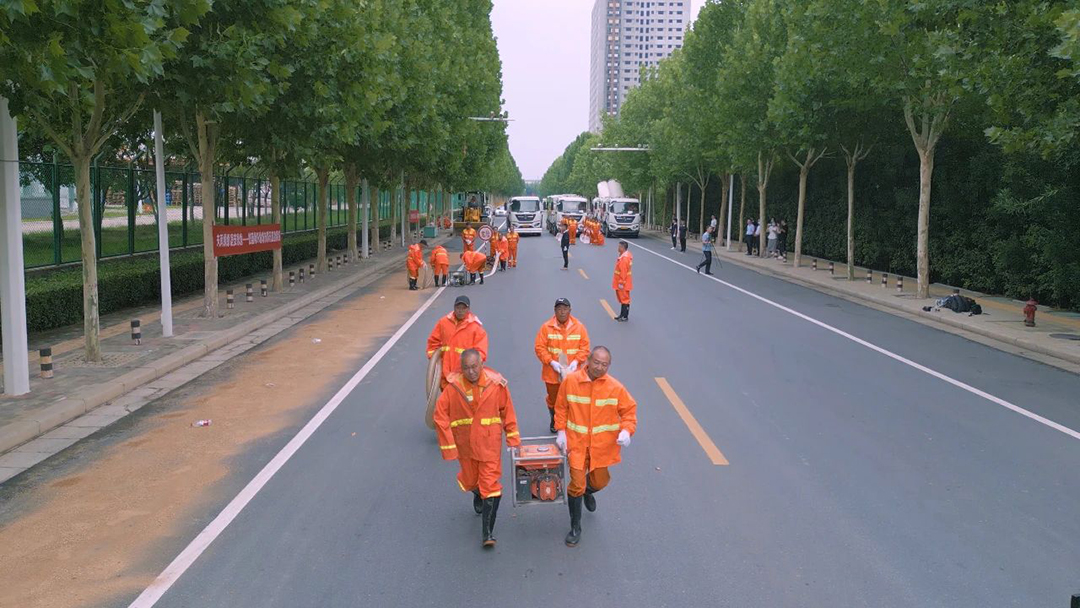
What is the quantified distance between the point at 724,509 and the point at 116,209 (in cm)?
1930

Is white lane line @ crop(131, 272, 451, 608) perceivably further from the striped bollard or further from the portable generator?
the striped bollard

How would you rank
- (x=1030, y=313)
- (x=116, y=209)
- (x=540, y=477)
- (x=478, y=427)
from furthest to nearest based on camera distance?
(x=116, y=209)
(x=1030, y=313)
(x=540, y=477)
(x=478, y=427)

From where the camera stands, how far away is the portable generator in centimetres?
609

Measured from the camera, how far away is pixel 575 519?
242 inches

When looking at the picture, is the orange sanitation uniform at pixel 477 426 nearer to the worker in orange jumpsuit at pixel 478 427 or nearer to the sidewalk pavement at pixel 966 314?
the worker in orange jumpsuit at pixel 478 427

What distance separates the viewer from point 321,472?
7.66 metres

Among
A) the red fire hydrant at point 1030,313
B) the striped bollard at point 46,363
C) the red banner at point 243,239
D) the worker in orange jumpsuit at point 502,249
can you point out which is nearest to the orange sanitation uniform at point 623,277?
the red fire hydrant at point 1030,313

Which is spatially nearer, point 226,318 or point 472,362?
point 472,362

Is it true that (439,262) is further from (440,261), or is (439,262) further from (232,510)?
(232,510)

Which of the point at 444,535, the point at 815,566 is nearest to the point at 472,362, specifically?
the point at 444,535

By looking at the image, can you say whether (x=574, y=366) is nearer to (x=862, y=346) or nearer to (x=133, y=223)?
(x=862, y=346)

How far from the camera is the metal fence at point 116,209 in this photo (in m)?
17.7

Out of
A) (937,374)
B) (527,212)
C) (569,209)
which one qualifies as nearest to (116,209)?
(937,374)

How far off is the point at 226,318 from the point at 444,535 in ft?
39.0
